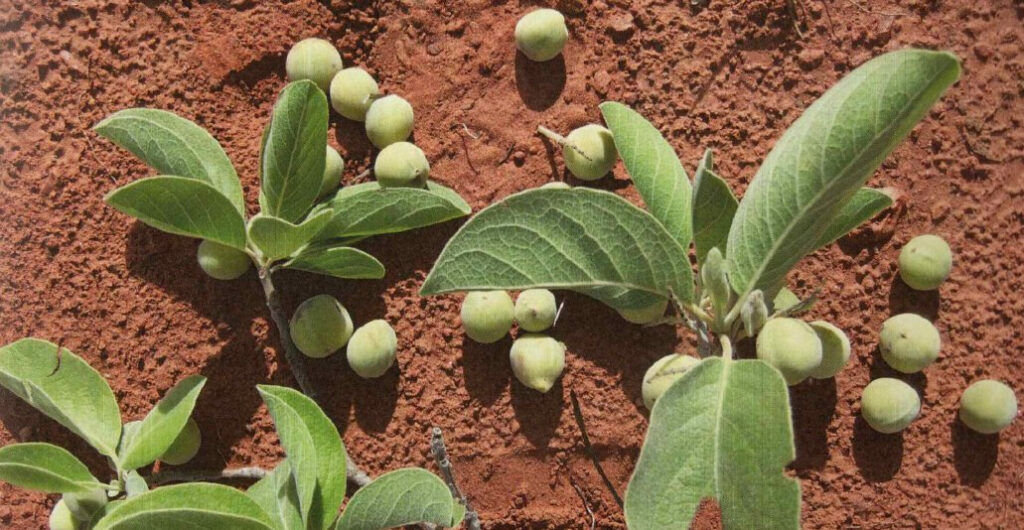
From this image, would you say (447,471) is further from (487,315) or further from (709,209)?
(709,209)

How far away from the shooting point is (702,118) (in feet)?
5.74

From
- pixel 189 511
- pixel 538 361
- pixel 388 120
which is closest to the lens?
pixel 189 511

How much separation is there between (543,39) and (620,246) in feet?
1.90

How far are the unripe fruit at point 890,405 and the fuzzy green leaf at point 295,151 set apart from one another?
3.59 ft

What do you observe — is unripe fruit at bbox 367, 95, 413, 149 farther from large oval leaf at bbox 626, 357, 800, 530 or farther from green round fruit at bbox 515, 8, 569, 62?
large oval leaf at bbox 626, 357, 800, 530

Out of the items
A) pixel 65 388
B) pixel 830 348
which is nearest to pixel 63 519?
pixel 65 388

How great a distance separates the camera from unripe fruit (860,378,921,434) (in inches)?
62.9

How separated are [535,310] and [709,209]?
1.27 ft

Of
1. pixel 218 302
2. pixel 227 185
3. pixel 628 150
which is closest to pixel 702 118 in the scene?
pixel 628 150

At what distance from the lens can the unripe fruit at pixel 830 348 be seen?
5.04 feet

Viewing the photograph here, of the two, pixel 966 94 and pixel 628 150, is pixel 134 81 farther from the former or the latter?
pixel 966 94

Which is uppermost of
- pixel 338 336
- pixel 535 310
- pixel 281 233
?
pixel 535 310

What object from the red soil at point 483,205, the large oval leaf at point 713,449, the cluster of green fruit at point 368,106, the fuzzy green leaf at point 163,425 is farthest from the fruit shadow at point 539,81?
the fuzzy green leaf at point 163,425

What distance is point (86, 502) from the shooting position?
1.59m
